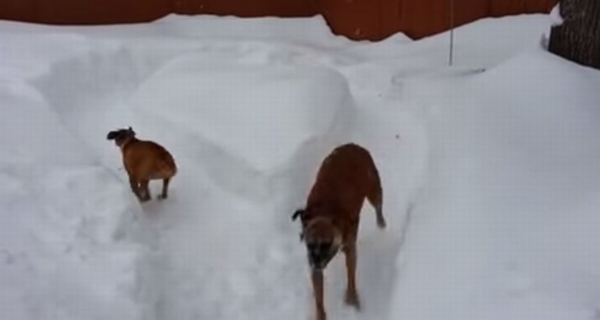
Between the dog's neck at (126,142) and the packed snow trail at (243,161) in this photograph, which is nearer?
the packed snow trail at (243,161)

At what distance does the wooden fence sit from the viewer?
32.2 ft

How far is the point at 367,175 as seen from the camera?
5664mm

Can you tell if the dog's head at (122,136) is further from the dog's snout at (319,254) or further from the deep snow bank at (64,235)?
the dog's snout at (319,254)

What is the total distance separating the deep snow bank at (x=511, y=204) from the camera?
4605 mm

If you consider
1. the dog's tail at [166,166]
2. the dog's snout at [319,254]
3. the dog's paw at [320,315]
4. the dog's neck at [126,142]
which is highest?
the dog's snout at [319,254]

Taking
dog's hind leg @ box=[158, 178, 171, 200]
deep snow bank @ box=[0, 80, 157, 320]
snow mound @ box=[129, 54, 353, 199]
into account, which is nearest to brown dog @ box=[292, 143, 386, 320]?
snow mound @ box=[129, 54, 353, 199]

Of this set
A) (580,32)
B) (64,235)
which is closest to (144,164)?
(64,235)

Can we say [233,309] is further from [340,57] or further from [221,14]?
[221,14]

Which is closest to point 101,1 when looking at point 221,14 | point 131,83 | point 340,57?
point 221,14

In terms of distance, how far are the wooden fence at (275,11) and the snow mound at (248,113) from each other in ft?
6.78

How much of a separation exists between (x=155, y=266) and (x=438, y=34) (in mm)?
5061

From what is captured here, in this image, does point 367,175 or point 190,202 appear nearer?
point 367,175

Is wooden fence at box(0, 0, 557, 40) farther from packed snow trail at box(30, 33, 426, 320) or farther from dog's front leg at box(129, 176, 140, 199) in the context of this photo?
dog's front leg at box(129, 176, 140, 199)

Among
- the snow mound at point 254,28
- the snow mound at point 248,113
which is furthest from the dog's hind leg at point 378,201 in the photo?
the snow mound at point 254,28
